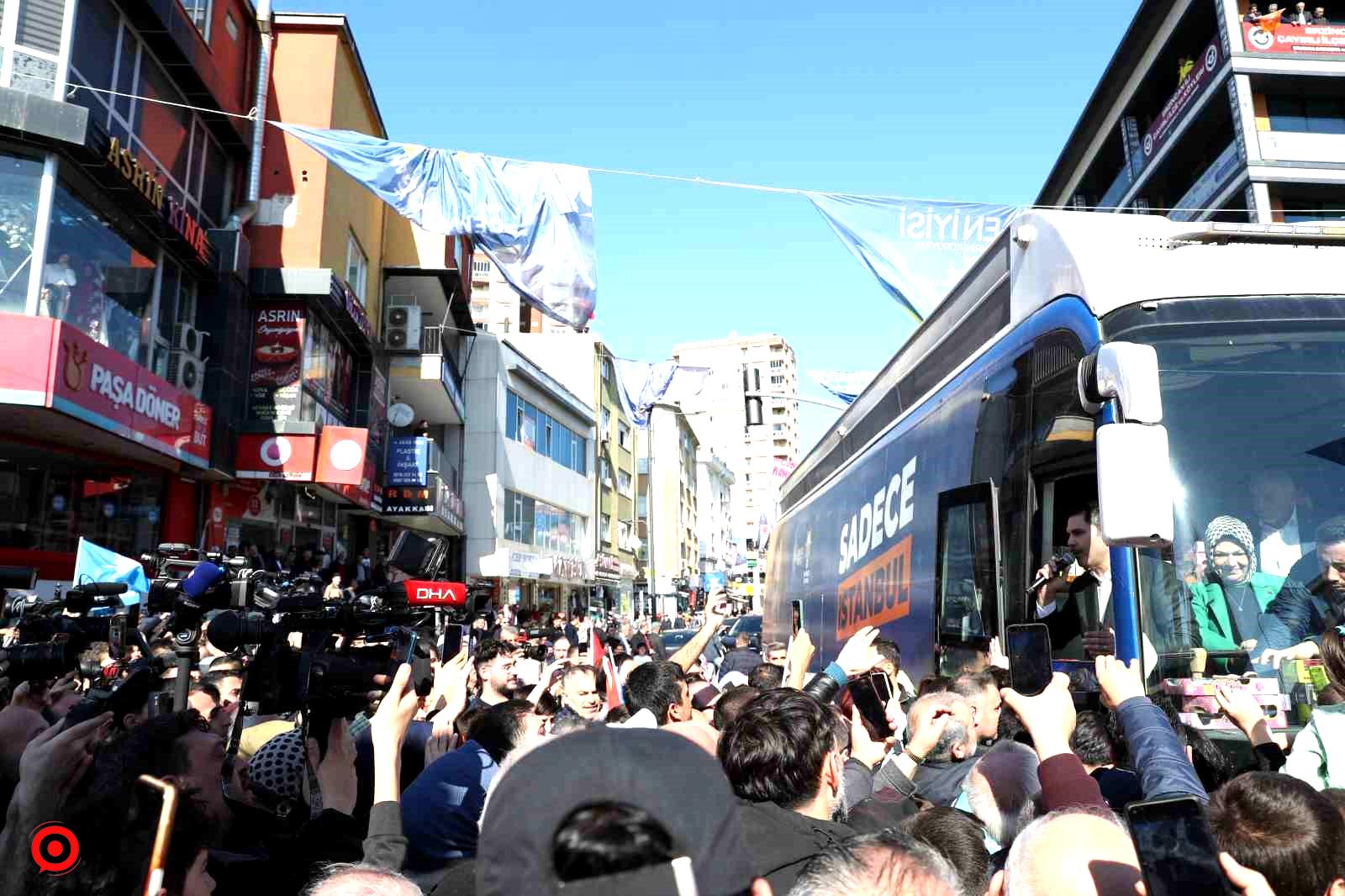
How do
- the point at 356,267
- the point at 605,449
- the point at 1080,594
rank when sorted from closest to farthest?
the point at 1080,594, the point at 356,267, the point at 605,449

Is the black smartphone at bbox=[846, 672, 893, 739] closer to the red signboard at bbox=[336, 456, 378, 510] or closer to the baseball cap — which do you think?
the baseball cap

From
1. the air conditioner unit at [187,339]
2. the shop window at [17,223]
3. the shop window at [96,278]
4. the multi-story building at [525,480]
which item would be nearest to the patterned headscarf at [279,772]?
the shop window at [17,223]

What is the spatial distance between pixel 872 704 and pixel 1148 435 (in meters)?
1.56

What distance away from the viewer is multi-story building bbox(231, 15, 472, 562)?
17594 mm

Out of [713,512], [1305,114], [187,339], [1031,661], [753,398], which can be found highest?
[1305,114]

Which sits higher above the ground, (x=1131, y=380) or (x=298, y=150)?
(x=298, y=150)

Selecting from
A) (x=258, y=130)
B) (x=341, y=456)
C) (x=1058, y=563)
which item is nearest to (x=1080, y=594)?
(x=1058, y=563)

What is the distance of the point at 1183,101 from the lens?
30828 mm

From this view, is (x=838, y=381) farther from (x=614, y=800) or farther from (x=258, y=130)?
(x=614, y=800)

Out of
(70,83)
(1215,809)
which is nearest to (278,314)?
(70,83)

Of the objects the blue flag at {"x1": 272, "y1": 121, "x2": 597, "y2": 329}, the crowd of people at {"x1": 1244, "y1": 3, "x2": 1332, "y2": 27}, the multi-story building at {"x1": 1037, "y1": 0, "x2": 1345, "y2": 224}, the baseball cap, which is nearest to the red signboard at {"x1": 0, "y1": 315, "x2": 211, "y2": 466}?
the blue flag at {"x1": 272, "y1": 121, "x2": 597, "y2": 329}

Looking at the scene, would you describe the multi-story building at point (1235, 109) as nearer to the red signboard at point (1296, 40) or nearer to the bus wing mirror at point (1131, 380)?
the red signboard at point (1296, 40)

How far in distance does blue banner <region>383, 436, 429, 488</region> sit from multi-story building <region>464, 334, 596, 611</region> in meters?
8.45

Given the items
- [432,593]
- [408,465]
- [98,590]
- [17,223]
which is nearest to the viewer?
[432,593]
